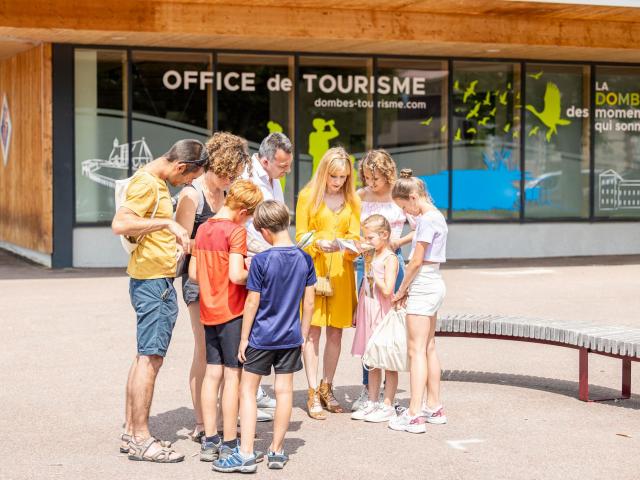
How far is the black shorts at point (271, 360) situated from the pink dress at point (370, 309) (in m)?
1.26

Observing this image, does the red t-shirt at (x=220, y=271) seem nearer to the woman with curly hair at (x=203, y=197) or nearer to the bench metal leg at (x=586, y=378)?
the woman with curly hair at (x=203, y=197)

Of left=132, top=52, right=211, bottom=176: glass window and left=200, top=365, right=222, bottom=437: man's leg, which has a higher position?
left=132, top=52, right=211, bottom=176: glass window

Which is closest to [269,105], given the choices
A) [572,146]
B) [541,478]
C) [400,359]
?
[572,146]

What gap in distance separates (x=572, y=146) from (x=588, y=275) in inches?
158

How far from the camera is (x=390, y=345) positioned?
684 cm

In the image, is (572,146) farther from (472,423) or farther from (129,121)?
(472,423)

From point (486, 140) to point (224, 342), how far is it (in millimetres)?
12843

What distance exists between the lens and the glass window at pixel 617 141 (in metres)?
18.8

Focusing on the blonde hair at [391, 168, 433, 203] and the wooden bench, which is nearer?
the blonde hair at [391, 168, 433, 203]

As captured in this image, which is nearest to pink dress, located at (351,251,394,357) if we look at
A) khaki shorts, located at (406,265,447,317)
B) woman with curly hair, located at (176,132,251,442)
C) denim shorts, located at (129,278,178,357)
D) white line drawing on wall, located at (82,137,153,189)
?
khaki shorts, located at (406,265,447,317)

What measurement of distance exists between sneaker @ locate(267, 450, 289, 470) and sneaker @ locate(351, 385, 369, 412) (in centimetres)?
138

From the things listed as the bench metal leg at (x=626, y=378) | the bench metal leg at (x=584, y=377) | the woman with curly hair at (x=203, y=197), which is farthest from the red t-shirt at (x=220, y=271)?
the bench metal leg at (x=626, y=378)

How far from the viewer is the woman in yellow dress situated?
7.18m

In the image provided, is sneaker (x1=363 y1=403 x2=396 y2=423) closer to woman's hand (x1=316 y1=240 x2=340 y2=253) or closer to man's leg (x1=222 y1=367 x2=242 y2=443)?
woman's hand (x1=316 y1=240 x2=340 y2=253)
